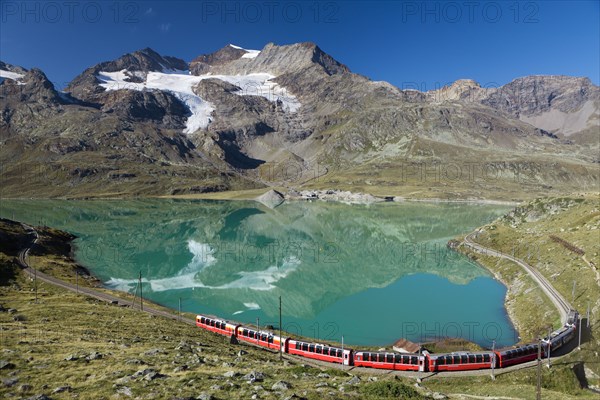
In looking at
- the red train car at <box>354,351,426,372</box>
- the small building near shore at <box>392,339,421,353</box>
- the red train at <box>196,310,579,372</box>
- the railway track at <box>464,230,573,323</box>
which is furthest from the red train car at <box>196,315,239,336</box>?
the railway track at <box>464,230,573,323</box>

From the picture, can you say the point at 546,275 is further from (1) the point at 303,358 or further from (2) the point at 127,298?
(2) the point at 127,298

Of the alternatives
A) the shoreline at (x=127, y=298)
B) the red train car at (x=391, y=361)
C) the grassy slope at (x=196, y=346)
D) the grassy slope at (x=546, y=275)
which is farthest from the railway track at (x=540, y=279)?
the red train car at (x=391, y=361)

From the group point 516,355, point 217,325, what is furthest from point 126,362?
point 516,355

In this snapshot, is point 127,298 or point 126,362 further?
point 127,298

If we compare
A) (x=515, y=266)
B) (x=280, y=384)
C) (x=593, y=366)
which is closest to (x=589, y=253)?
(x=515, y=266)

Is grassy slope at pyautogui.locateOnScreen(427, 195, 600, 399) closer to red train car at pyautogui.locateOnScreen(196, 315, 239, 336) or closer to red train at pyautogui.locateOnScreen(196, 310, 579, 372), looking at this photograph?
red train at pyautogui.locateOnScreen(196, 310, 579, 372)

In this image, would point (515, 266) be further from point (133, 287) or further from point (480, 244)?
point (133, 287)
